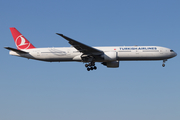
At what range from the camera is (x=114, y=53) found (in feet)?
148

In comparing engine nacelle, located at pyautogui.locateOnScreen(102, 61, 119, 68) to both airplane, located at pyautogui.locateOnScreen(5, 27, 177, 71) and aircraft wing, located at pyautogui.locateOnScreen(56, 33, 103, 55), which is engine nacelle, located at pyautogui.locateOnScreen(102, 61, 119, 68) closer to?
airplane, located at pyautogui.locateOnScreen(5, 27, 177, 71)

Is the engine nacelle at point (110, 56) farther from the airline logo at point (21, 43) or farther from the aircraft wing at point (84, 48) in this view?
the airline logo at point (21, 43)

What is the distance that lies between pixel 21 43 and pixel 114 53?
16.9 metres

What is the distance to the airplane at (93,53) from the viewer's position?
45172 millimetres

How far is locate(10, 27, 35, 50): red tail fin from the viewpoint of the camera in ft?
165

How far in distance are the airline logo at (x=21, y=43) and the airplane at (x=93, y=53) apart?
2.16 m

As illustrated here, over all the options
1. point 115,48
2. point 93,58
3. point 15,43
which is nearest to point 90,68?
point 93,58

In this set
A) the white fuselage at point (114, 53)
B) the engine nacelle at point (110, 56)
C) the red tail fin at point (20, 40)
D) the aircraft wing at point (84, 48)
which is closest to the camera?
the aircraft wing at point (84, 48)

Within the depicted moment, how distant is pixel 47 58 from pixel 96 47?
8.21 meters

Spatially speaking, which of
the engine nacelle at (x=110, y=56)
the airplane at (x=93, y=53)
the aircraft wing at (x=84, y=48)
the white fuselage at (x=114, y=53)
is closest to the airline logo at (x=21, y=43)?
the airplane at (x=93, y=53)

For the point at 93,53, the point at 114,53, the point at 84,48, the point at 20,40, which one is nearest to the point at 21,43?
the point at 20,40

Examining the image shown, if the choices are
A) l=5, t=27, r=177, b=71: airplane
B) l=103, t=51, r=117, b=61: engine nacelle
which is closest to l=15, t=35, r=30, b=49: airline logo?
l=5, t=27, r=177, b=71: airplane

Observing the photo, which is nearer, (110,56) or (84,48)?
(84,48)

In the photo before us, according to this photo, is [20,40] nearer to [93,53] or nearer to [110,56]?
[93,53]
